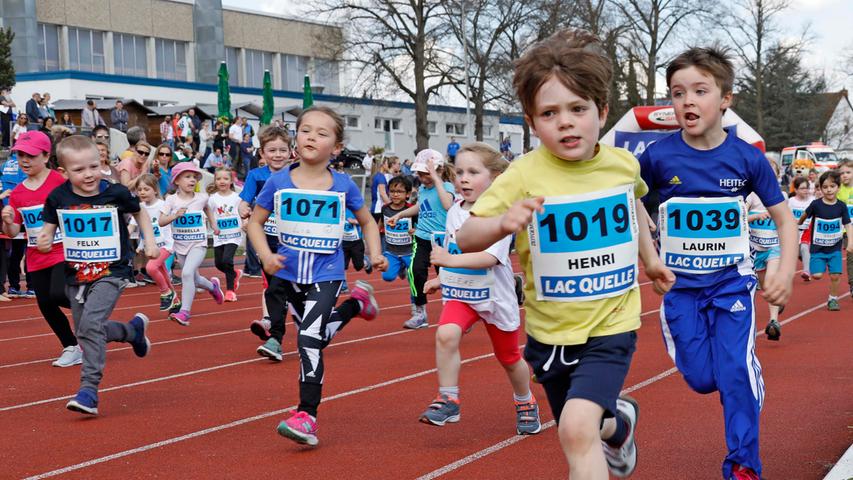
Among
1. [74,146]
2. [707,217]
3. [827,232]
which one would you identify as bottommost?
[827,232]

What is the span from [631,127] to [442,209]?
11.6 ft

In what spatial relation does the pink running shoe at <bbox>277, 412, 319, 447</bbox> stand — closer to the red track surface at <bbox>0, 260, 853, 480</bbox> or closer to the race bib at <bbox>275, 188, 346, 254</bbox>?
the red track surface at <bbox>0, 260, 853, 480</bbox>

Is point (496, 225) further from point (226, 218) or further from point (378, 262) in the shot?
point (226, 218)

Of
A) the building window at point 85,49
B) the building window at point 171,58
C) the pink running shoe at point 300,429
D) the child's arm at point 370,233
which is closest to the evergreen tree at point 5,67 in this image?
the building window at point 85,49

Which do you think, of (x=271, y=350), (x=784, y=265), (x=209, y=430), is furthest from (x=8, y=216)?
(x=784, y=265)

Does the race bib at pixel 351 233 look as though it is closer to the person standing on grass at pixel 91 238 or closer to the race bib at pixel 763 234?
the race bib at pixel 763 234

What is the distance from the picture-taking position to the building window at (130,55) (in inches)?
2371

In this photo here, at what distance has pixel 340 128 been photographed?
686 centimetres

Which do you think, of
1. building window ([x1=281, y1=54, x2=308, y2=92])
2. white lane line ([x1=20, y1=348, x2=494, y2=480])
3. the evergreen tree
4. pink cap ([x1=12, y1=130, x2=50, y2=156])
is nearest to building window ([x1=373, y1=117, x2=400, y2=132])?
building window ([x1=281, y1=54, x2=308, y2=92])

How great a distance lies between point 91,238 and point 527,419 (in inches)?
130

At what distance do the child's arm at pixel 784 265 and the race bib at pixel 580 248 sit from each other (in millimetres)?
A: 861

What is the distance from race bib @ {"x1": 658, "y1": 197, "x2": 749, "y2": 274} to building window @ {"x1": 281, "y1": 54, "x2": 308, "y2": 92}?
66025mm

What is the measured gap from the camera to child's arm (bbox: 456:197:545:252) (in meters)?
3.64

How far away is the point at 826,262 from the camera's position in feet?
46.2
